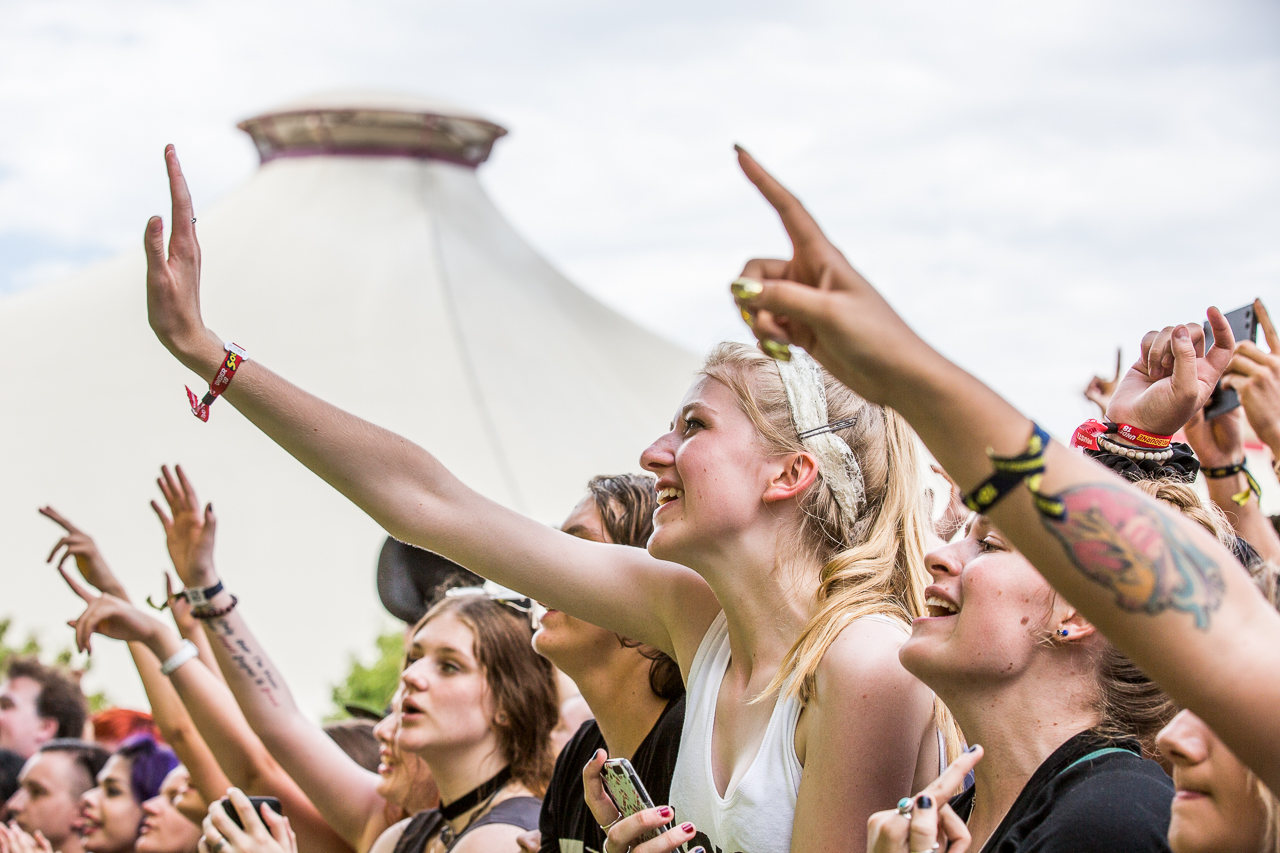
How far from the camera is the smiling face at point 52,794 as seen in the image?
16.0ft

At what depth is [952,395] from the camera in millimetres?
1122

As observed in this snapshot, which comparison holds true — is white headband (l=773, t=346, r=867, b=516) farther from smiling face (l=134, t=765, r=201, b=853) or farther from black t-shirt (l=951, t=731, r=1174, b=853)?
smiling face (l=134, t=765, r=201, b=853)

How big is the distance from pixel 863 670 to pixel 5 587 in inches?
388

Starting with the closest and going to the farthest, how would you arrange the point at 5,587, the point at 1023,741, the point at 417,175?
the point at 1023,741 → the point at 5,587 → the point at 417,175

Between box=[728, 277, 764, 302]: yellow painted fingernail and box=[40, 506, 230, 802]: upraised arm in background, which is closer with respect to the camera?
box=[728, 277, 764, 302]: yellow painted fingernail

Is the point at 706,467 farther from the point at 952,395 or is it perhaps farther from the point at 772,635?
the point at 952,395

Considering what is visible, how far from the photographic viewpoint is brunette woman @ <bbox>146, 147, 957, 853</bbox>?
192 centimetres

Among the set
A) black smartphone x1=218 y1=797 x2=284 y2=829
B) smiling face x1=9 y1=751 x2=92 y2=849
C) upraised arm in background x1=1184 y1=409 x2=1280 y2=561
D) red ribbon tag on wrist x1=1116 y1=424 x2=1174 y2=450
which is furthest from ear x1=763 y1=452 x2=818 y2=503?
smiling face x1=9 y1=751 x2=92 y2=849

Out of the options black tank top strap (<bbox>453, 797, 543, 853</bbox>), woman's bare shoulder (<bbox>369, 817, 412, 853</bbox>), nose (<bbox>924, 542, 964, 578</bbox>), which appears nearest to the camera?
nose (<bbox>924, 542, 964, 578</bbox>)

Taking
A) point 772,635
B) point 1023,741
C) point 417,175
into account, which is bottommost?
point 1023,741

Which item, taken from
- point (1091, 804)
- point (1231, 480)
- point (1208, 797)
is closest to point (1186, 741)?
point (1208, 797)

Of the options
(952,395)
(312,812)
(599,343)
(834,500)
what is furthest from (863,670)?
(599,343)

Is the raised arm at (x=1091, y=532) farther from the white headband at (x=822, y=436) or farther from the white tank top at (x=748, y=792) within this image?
the white headband at (x=822, y=436)

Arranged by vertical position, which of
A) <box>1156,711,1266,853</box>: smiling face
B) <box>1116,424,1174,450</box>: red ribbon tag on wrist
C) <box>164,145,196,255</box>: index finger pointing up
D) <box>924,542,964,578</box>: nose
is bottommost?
<box>1156,711,1266,853</box>: smiling face
